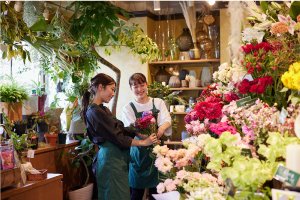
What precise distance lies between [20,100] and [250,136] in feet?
7.77

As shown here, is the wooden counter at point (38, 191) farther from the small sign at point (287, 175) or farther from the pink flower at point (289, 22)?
the pink flower at point (289, 22)

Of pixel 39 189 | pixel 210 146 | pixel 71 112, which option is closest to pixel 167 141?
pixel 71 112

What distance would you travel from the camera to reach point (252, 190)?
95 centimetres

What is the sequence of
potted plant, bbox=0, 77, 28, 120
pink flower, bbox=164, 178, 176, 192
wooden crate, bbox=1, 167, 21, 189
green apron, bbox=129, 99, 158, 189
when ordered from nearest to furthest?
pink flower, bbox=164, 178, 176, 192
wooden crate, bbox=1, 167, 21, 189
green apron, bbox=129, 99, 158, 189
potted plant, bbox=0, 77, 28, 120

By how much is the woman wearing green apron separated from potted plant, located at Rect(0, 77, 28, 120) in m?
1.05

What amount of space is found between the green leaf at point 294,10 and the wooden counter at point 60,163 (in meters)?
2.55

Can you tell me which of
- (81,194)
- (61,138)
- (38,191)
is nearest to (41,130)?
(61,138)

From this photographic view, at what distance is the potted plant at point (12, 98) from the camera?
111 inches

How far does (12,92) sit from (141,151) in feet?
4.40

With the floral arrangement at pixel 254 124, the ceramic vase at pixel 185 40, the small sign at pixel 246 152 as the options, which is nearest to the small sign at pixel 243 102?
the floral arrangement at pixel 254 124

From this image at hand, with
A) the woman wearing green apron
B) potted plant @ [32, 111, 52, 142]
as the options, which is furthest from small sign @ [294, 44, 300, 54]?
potted plant @ [32, 111, 52, 142]

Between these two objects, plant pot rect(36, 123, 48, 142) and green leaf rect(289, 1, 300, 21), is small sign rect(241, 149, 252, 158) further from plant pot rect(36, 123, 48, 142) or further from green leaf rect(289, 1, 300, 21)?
plant pot rect(36, 123, 48, 142)

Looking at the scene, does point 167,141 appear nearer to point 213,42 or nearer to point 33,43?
point 213,42

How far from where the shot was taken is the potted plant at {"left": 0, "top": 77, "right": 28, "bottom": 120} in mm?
2832
